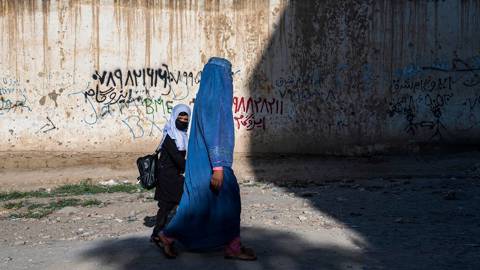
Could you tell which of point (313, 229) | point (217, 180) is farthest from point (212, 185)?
point (313, 229)

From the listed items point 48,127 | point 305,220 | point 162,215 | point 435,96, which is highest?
point 435,96

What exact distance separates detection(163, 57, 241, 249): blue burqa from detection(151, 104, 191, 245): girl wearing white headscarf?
1.80ft

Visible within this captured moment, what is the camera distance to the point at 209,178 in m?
5.00

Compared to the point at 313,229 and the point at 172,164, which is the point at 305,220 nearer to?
the point at 313,229

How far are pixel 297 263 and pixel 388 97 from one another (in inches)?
292

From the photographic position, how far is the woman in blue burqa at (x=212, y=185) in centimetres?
498

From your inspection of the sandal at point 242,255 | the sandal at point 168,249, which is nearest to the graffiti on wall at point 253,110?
the sandal at point 168,249

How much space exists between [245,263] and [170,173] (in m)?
1.15

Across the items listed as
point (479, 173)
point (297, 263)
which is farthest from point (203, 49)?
point (297, 263)

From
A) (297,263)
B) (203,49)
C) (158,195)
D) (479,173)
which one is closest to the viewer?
(297,263)

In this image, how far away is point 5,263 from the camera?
17.4 feet

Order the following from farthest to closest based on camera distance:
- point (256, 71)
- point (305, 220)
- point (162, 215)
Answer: point (256, 71), point (305, 220), point (162, 215)

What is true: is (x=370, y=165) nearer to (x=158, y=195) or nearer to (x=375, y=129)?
(x=375, y=129)

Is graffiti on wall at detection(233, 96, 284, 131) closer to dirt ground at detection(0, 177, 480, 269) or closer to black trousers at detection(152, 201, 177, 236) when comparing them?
dirt ground at detection(0, 177, 480, 269)
